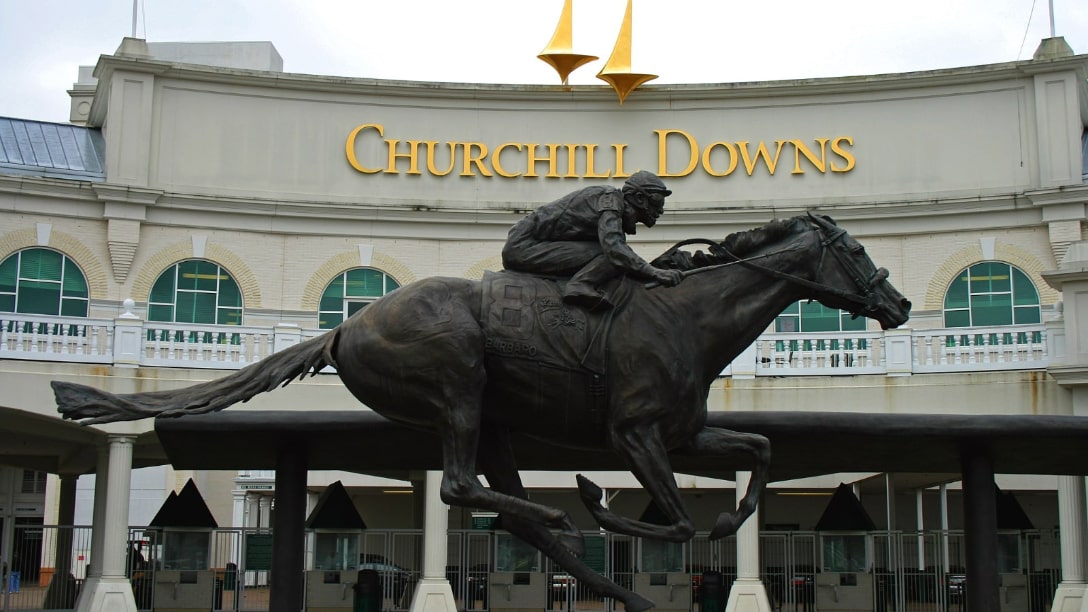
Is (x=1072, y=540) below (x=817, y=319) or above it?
below

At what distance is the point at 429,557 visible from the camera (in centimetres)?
2553

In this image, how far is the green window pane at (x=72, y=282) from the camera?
33438mm

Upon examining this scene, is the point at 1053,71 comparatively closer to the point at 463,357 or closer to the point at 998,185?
the point at 998,185

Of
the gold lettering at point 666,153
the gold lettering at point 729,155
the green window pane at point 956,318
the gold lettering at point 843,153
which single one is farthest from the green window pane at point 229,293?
the green window pane at point 956,318

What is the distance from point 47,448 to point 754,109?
59.9 feet

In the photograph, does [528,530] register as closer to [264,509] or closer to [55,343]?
[55,343]

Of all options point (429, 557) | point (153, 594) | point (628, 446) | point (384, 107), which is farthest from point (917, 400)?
point (628, 446)

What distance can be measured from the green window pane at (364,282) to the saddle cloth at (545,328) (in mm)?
27608

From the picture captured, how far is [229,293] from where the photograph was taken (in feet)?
113

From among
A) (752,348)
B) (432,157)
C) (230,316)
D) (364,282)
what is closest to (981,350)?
(752,348)

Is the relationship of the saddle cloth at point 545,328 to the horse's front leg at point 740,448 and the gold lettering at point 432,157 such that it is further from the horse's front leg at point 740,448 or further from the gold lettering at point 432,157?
the gold lettering at point 432,157

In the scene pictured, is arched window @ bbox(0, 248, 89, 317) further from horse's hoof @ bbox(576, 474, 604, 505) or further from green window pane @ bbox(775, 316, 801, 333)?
horse's hoof @ bbox(576, 474, 604, 505)

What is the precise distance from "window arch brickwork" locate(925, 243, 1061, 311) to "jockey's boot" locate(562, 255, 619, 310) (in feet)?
89.9

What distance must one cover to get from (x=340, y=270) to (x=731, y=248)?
1083 inches
